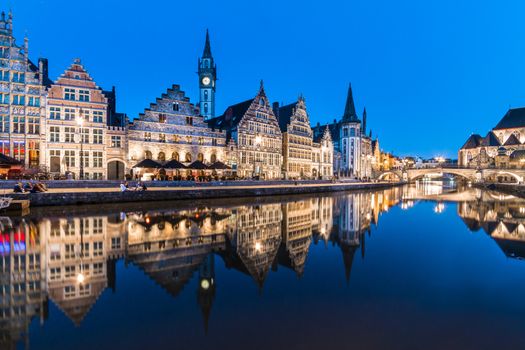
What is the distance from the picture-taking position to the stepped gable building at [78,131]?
3428 cm

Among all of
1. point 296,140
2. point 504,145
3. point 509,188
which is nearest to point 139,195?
point 296,140

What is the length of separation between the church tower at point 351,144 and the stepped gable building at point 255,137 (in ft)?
106

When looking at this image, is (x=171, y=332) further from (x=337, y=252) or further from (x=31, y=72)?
(x=31, y=72)

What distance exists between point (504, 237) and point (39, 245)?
21313mm

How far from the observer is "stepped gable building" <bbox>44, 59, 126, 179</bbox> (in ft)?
112

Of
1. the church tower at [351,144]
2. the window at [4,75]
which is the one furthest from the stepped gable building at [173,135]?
the church tower at [351,144]

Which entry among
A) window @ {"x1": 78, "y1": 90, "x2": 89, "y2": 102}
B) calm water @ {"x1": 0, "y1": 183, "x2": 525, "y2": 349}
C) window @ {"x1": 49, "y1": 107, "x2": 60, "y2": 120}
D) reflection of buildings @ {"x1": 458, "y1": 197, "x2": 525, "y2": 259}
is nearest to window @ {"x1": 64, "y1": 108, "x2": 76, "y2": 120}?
window @ {"x1": 49, "y1": 107, "x2": 60, "y2": 120}

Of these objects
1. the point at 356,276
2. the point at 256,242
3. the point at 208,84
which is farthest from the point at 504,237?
the point at 208,84

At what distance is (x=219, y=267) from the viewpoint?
9898mm

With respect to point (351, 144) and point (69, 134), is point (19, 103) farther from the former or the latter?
point (351, 144)

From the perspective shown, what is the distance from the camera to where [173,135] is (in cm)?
4012

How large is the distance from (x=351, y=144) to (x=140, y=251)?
73329 mm

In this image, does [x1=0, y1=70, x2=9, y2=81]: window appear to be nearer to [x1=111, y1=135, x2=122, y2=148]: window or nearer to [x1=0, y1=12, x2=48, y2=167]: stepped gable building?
[x1=0, y1=12, x2=48, y2=167]: stepped gable building

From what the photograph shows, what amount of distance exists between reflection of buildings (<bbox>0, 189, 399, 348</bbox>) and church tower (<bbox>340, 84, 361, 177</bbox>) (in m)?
61.2
